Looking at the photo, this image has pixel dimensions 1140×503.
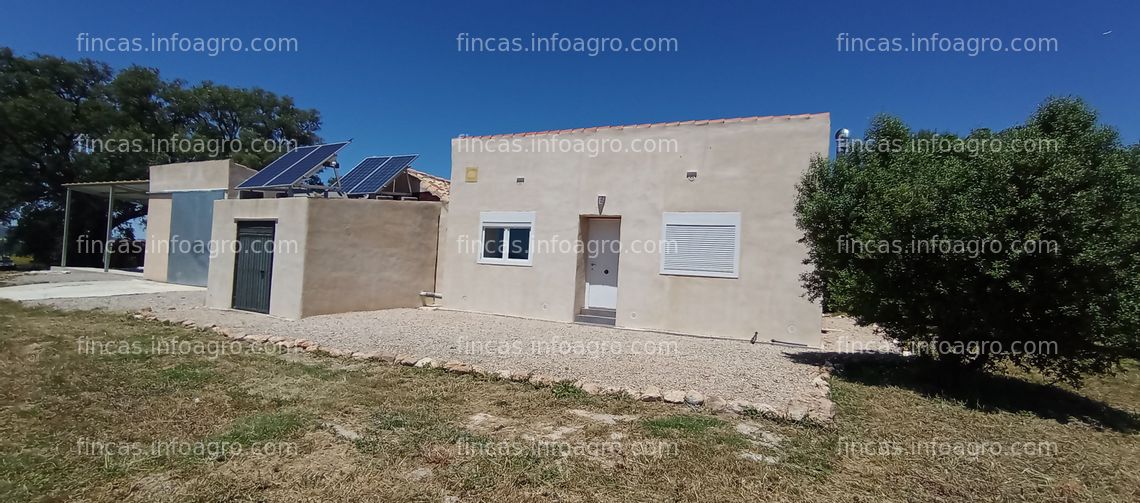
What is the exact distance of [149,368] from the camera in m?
6.53

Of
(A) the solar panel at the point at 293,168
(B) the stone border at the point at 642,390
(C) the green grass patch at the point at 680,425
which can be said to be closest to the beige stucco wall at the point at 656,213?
(B) the stone border at the point at 642,390

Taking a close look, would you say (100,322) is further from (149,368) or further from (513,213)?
(513,213)

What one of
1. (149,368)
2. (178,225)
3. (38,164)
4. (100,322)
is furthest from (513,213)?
(38,164)

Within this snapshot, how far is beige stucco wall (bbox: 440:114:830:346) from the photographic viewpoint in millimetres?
9555

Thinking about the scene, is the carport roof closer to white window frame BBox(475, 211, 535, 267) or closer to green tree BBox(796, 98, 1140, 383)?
white window frame BBox(475, 211, 535, 267)

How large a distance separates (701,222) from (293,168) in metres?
9.49

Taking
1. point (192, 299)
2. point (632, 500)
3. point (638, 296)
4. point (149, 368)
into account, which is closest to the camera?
point (632, 500)

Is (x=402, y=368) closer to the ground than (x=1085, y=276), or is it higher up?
closer to the ground

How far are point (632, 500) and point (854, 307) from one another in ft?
15.7

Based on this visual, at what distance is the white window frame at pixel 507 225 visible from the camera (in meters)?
11.9

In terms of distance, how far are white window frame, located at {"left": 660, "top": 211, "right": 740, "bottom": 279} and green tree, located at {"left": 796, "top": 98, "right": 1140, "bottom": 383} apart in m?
2.78

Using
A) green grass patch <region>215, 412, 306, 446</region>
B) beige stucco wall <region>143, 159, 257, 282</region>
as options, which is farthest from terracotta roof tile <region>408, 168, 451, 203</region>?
green grass patch <region>215, 412, 306, 446</region>

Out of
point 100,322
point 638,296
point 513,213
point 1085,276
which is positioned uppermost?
point 513,213

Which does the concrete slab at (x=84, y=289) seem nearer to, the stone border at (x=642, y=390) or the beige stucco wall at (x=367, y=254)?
the beige stucco wall at (x=367, y=254)
